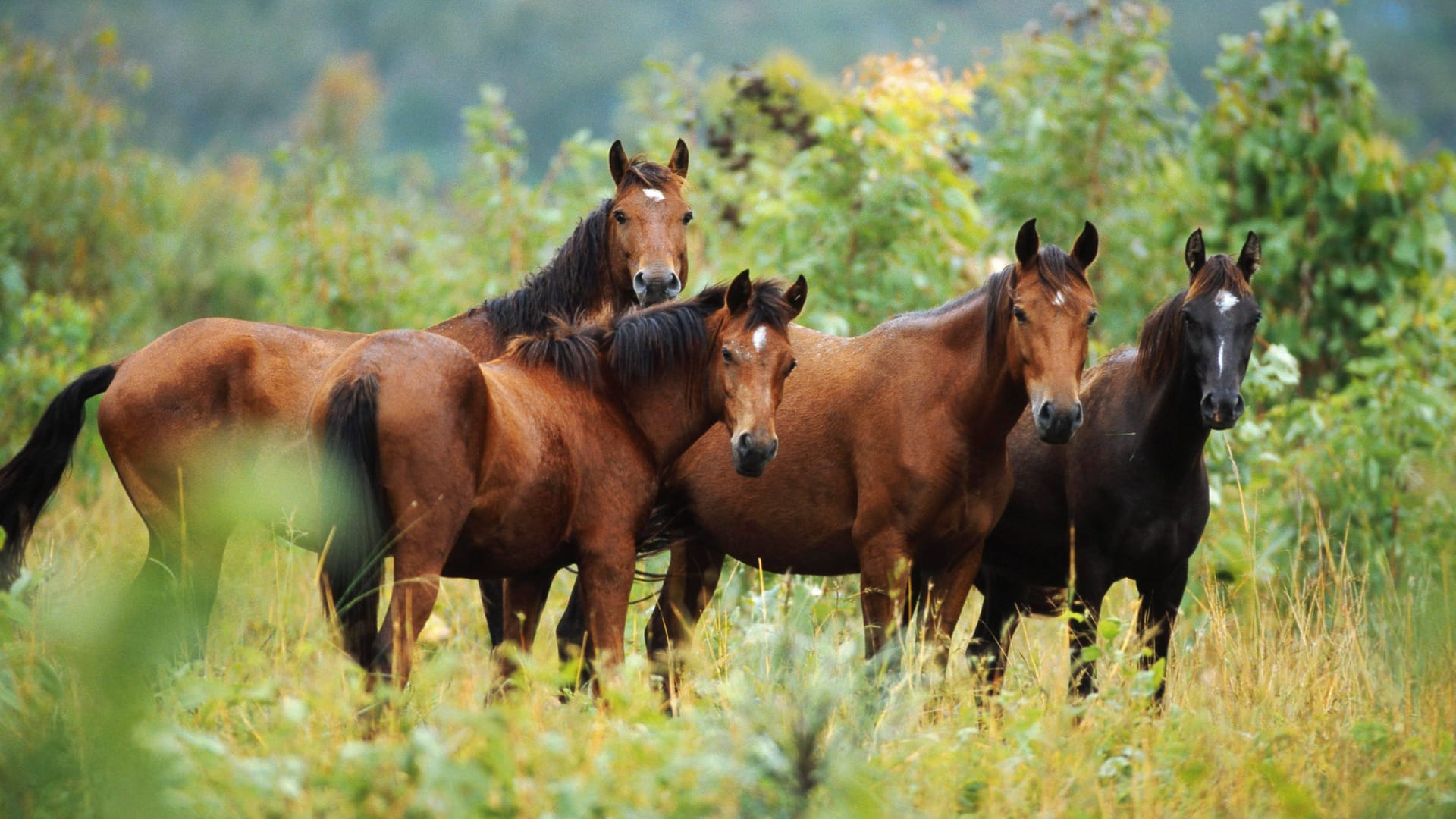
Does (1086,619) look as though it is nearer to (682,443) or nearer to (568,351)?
(682,443)

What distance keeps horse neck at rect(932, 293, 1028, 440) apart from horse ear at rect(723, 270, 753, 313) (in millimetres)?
968

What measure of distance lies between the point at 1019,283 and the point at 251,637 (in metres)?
4.50

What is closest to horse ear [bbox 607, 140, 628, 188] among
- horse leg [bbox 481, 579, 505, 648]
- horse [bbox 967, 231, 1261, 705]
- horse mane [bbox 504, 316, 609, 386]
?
horse mane [bbox 504, 316, 609, 386]

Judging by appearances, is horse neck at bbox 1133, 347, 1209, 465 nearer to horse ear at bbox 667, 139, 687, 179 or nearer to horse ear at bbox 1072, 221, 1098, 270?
horse ear at bbox 1072, 221, 1098, 270

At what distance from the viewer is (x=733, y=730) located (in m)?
3.81

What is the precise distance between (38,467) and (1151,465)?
475 cm

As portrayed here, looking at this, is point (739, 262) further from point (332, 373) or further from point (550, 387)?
point (332, 373)

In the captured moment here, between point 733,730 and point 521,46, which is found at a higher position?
point 521,46

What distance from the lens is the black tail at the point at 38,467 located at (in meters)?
5.76

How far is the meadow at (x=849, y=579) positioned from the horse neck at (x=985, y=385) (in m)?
0.89

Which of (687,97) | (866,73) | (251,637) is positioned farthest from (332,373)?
(687,97)

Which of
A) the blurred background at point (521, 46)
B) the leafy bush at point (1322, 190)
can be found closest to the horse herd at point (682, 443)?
the leafy bush at point (1322, 190)

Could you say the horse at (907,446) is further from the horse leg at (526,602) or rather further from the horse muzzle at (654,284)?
the horse muzzle at (654,284)

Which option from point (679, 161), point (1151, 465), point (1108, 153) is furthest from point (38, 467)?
point (1108, 153)
